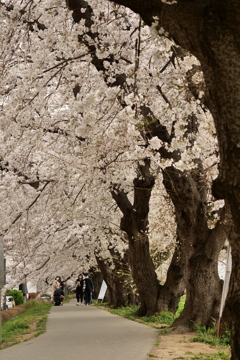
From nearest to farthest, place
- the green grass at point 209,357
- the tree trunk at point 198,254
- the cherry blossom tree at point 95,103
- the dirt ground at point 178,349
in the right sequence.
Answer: the green grass at point 209,357 < the dirt ground at point 178,349 < the cherry blossom tree at point 95,103 < the tree trunk at point 198,254

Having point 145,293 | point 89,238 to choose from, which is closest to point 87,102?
point 145,293

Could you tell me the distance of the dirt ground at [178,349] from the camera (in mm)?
9252

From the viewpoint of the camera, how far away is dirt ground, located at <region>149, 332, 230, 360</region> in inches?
364

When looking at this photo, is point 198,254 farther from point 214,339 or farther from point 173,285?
point 173,285

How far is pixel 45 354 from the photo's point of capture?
32.2 feet

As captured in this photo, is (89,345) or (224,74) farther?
(89,345)

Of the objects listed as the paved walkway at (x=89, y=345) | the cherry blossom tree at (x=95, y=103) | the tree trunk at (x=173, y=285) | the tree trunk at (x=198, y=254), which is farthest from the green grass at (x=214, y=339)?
the tree trunk at (x=173, y=285)

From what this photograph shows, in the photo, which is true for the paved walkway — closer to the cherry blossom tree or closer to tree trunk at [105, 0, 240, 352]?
the cherry blossom tree

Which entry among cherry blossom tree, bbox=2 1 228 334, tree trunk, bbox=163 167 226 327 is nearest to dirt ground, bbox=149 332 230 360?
tree trunk, bbox=163 167 226 327

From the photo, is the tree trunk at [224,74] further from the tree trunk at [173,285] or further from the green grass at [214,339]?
the tree trunk at [173,285]

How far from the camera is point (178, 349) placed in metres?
10.2

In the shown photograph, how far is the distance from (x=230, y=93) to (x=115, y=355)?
5.28 metres

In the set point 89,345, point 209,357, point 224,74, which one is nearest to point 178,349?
point 209,357

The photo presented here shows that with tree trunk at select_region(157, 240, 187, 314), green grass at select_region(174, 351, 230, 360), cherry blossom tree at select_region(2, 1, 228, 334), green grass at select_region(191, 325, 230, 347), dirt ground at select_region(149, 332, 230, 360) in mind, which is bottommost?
green grass at select_region(174, 351, 230, 360)
